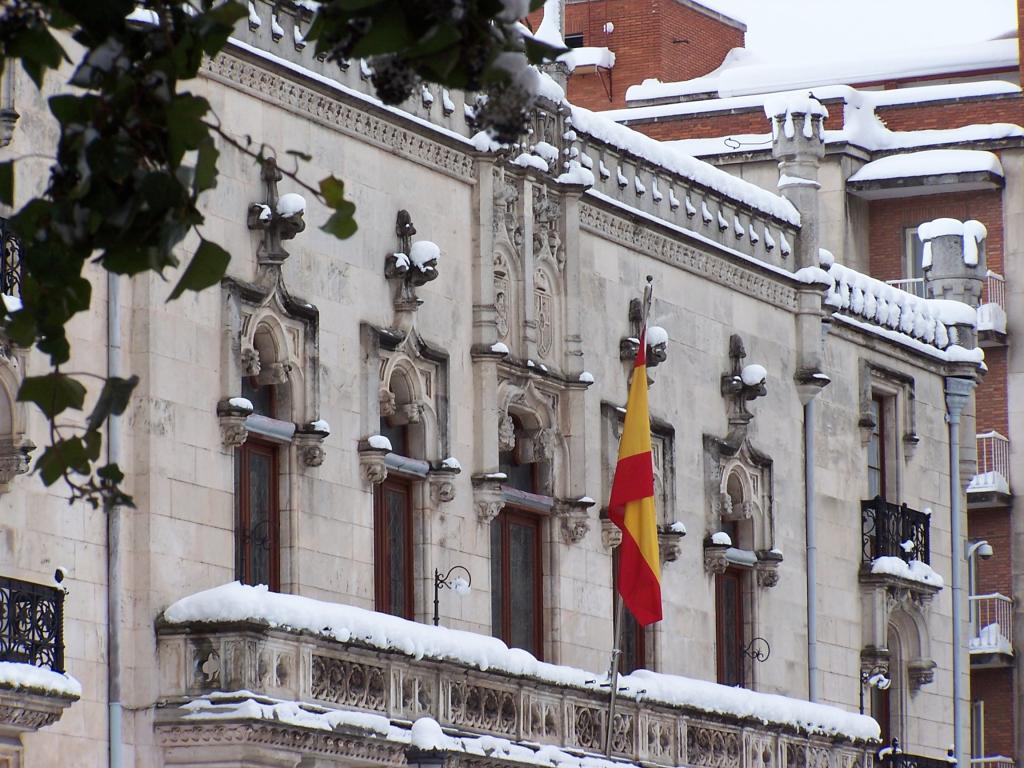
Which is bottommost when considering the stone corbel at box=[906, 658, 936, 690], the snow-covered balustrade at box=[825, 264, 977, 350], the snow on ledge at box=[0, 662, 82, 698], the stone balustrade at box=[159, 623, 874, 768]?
the snow on ledge at box=[0, 662, 82, 698]

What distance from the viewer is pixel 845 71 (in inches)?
2255

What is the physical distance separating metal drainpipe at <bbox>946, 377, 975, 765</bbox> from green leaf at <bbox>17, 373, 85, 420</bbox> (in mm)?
33884

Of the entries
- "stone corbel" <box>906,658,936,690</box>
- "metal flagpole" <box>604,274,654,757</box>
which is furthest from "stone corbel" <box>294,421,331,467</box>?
"stone corbel" <box>906,658,936,690</box>

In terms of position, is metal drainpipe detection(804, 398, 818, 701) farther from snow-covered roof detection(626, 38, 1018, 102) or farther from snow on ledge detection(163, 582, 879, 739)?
snow-covered roof detection(626, 38, 1018, 102)

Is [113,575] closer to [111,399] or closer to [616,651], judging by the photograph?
[616,651]

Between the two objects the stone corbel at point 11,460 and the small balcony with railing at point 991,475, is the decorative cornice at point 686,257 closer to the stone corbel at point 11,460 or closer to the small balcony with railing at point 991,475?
the stone corbel at point 11,460

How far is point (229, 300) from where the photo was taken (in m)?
26.9

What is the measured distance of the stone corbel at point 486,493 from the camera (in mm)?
31000

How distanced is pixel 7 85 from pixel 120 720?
5.47 metres

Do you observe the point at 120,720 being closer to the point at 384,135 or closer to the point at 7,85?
the point at 7,85

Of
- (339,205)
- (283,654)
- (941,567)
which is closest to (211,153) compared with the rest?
(339,205)

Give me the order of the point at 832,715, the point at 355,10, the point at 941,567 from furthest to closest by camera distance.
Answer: the point at 941,567 < the point at 832,715 < the point at 355,10

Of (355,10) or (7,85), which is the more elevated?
(7,85)

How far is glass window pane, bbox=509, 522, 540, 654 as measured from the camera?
32312 millimetres
